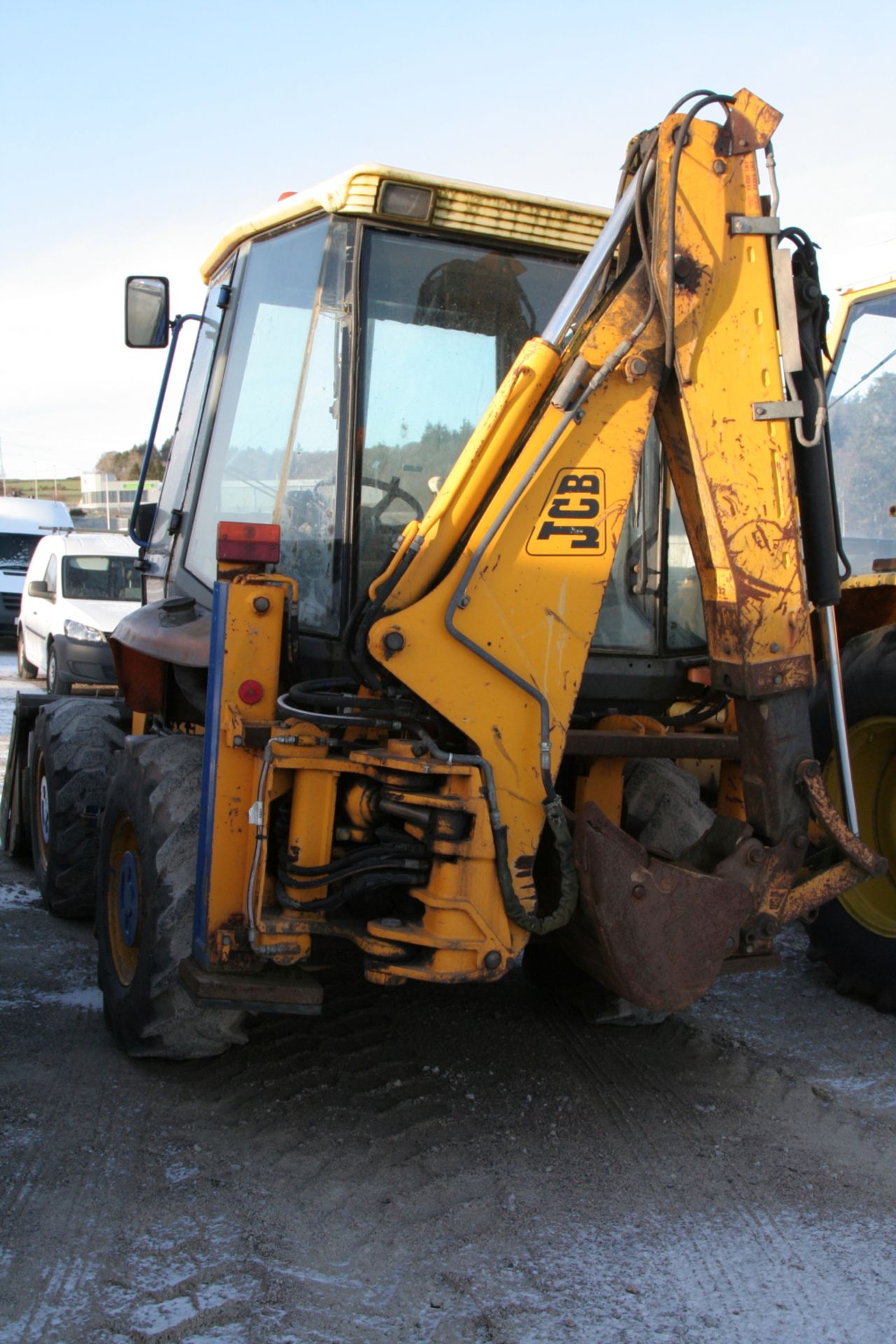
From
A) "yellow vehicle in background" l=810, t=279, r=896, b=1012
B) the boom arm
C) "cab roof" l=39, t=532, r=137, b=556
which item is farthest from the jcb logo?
"cab roof" l=39, t=532, r=137, b=556

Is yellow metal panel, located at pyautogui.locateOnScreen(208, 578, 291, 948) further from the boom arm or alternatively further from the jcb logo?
the jcb logo

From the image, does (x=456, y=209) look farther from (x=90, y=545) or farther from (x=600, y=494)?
(x=90, y=545)

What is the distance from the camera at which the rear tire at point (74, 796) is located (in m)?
5.30

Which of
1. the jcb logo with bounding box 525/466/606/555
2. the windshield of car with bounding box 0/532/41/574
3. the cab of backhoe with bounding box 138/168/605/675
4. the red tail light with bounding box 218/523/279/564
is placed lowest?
the windshield of car with bounding box 0/532/41/574

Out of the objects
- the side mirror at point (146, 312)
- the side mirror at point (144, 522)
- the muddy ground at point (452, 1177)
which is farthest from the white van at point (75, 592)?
the muddy ground at point (452, 1177)

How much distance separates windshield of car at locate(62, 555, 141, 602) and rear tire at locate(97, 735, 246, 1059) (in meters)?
8.68

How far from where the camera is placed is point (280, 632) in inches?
131

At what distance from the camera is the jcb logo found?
3.13 m

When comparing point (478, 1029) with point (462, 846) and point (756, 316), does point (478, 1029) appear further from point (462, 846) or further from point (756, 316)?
point (756, 316)

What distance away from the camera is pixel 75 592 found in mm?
12352

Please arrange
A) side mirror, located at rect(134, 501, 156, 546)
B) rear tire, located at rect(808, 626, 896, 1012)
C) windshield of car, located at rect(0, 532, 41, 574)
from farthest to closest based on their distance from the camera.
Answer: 1. windshield of car, located at rect(0, 532, 41, 574)
2. side mirror, located at rect(134, 501, 156, 546)
3. rear tire, located at rect(808, 626, 896, 1012)

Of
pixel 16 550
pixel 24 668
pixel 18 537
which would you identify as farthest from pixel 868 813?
pixel 18 537

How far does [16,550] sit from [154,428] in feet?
49.3

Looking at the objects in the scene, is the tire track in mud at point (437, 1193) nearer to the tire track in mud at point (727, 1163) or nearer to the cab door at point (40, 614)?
the tire track in mud at point (727, 1163)
